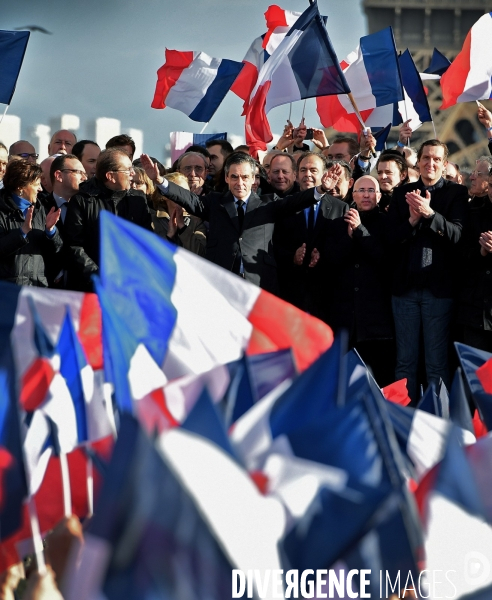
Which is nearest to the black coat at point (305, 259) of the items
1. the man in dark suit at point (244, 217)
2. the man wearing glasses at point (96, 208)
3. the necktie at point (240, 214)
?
the man in dark suit at point (244, 217)

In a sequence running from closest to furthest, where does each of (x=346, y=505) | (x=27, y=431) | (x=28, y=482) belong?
(x=346, y=505)
(x=28, y=482)
(x=27, y=431)

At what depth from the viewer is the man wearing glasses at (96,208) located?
8.07 meters

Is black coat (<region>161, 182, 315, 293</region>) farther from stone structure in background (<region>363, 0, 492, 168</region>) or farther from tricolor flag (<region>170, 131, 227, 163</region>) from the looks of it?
stone structure in background (<region>363, 0, 492, 168</region>)

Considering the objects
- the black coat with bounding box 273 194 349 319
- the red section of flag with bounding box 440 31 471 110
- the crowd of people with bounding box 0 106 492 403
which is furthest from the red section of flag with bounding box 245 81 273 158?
the red section of flag with bounding box 440 31 471 110

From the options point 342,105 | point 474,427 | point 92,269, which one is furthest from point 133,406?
point 342,105

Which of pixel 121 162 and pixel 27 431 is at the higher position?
pixel 121 162

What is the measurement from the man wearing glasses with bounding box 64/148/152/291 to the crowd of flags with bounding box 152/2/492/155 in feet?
7.11

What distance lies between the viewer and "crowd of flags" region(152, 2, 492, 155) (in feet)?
32.1

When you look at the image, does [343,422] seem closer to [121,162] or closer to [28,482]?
[28,482]

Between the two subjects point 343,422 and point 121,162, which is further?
point 121,162

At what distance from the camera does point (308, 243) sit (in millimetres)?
8625

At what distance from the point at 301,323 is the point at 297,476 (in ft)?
4.38

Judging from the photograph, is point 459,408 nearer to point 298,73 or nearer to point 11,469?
point 11,469

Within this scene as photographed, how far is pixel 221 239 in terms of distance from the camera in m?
8.16
